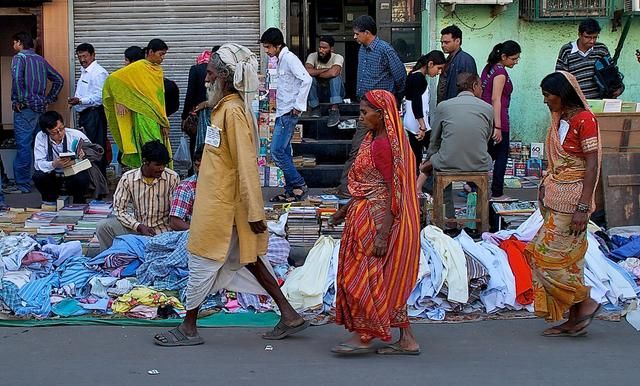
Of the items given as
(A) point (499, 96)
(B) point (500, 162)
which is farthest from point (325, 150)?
(A) point (499, 96)

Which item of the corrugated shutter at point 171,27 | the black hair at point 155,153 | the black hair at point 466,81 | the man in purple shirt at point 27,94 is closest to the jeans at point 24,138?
the man in purple shirt at point 27,94

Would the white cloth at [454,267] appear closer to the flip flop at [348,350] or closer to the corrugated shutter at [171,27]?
the flip flop at [348,350]

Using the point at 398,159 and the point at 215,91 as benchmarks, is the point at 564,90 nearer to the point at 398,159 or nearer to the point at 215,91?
the point at 398,159

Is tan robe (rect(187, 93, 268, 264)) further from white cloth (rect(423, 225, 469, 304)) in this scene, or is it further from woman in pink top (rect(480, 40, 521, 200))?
woman in pink top (rect(480, 40, 521, 200))

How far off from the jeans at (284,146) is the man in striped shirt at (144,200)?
2.27 m

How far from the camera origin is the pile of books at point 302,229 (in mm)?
8070

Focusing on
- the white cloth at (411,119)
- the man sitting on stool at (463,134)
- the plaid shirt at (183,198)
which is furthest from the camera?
the white cloth at (411,119)

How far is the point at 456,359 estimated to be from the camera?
584 centimetres

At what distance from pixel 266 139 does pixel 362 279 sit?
553cm

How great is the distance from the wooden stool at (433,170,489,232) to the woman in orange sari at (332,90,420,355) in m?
2.67

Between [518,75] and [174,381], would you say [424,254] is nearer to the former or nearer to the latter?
[174,381]

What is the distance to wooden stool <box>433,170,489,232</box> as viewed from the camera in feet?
27.4

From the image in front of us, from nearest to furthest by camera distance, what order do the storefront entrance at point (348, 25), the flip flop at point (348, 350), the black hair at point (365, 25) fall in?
the flip flop at point (348, 350)
the black hair at point (365, 25)
the storefront entrance at point (348, 25)

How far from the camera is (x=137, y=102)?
9.90 m
